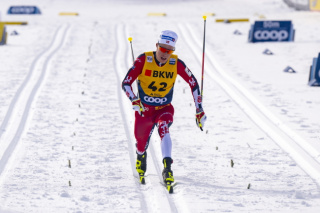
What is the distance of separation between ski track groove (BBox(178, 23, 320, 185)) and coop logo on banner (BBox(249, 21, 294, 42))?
177 inches

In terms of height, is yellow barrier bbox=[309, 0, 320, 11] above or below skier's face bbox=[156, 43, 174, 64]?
below

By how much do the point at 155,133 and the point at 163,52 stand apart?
296 centimetres

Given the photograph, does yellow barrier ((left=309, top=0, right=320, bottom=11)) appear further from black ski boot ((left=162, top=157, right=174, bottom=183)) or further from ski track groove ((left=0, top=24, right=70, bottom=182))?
black ski boot ((left=162, top=157, right=174, bottom=183))

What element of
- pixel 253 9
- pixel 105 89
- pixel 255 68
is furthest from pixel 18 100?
pixel 253 9

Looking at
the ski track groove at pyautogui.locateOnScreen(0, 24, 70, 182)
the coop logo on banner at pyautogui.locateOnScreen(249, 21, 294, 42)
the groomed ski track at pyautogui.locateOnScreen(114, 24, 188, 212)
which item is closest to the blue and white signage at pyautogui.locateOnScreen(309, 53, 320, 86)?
the groomed ski track at pyautogui.locateOnScreen(114, 24, 188, 212)

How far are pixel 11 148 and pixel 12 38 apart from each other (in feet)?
41.6

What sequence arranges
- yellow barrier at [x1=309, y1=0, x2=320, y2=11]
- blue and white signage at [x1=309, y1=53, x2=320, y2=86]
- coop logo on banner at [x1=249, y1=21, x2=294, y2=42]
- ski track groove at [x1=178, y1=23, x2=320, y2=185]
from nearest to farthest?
ski track groove at [x1=178, y1=23, x2=320, y2=185], blue and white signage at [x1=309, y1=53, x2=320, y2=86], coop logo on banner at [x1=249, y1=21, x2=294, y2=42], yellow barrier at [x1=309, y1=0, x2=320, y2=11]

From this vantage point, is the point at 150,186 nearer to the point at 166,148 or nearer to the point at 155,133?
the point at 166,148

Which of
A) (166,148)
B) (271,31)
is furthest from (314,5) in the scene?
(166,148)

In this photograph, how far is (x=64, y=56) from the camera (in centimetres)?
1605

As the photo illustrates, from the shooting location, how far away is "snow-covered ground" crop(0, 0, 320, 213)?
5852 mm

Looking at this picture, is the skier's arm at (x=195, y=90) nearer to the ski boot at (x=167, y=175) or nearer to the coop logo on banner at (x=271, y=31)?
the ski boot at (x=167, y=175)

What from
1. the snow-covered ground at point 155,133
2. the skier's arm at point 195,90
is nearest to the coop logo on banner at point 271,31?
the snow-covered ground at point 155,133

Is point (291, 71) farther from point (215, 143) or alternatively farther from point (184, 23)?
point (184, 23)
